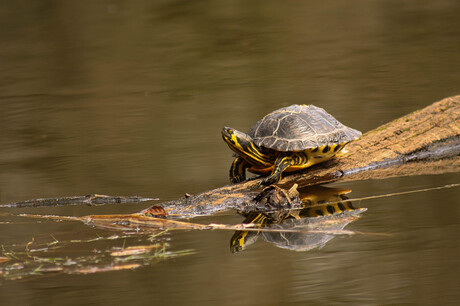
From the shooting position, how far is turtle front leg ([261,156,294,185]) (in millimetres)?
3656

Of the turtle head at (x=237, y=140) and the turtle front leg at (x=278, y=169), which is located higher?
the turtle head at (x=237, y=140)

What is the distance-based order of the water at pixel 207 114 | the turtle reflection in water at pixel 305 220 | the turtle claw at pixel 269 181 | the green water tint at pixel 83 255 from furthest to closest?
the turtle claw at pixel 269 181
the turtle reflection in water at pixel 305 220
the green water tint at pixel 83 255
the water at pixel 207 114

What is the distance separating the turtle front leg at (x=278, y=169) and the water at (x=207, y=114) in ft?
1.03

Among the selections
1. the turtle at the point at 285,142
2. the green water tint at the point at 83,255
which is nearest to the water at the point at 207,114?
the green water tint at the point at 83,255

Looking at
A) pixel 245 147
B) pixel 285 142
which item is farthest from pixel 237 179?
pixel 285 142

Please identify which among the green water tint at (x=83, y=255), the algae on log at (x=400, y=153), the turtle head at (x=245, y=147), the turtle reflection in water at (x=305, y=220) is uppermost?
the turtle head at (x=245, y=147)

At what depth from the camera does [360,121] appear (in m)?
5.61

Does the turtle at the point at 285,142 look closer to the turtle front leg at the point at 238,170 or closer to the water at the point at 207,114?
the turtle front leg at the point at 238,170

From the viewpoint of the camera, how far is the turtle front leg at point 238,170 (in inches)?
155

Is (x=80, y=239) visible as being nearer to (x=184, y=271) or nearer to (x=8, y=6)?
(x=184, y=271)

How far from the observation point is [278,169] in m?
3.68

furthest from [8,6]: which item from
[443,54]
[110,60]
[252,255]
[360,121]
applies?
[252,255]

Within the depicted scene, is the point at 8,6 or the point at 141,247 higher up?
the point at 8,6

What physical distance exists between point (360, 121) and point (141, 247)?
2.97 metres
